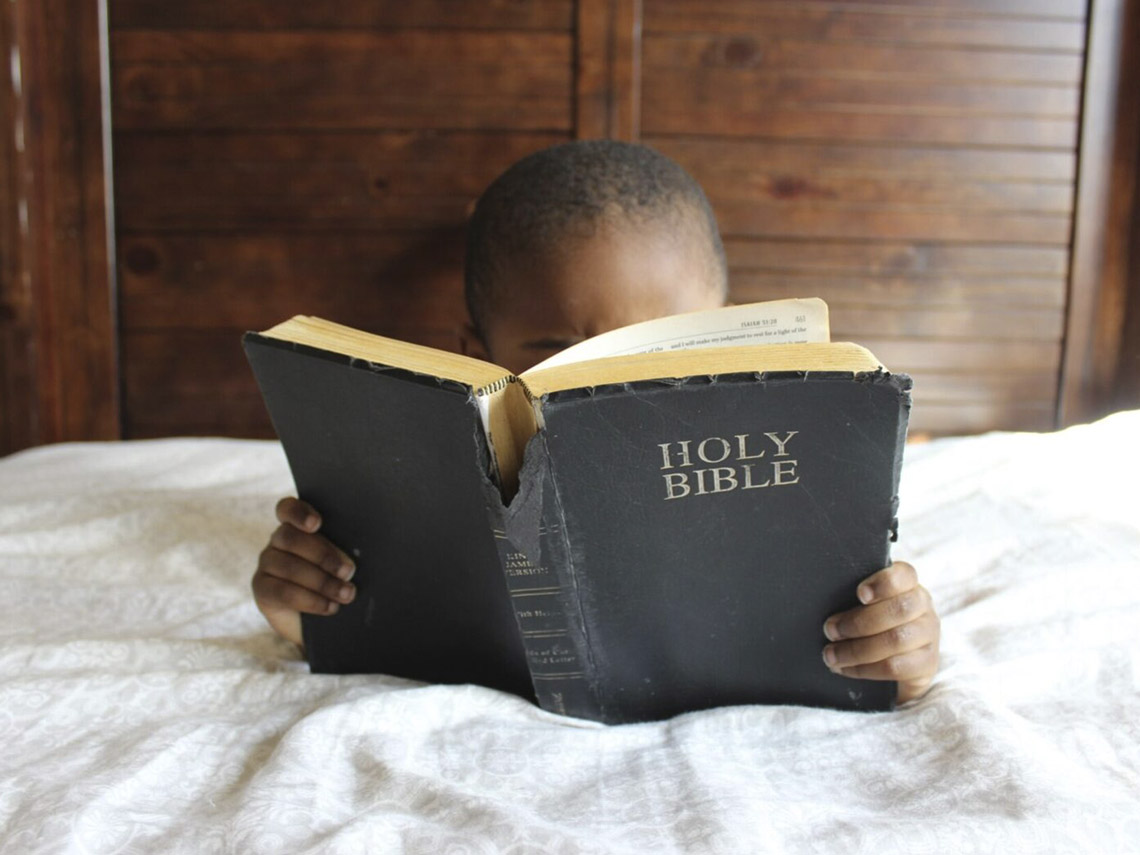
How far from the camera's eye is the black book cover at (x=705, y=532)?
0.44m

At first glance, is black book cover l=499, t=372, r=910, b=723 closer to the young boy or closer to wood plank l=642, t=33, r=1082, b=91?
the young boy

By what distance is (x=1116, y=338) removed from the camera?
65.4 inches

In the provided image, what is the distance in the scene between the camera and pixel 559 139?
155 cm

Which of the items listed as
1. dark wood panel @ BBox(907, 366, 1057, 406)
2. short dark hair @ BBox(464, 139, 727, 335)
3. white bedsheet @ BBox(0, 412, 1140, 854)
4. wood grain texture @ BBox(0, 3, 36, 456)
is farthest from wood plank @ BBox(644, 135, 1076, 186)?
wood grain texture @ BBox(0, 3, 36, 456)

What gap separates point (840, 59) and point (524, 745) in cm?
140

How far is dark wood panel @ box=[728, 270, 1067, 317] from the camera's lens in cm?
161

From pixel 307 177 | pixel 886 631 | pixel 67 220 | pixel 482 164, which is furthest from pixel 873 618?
pixel 67 220

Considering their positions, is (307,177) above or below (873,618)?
above

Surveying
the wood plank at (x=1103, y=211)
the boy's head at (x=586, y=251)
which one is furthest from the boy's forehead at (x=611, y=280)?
the wood plank at (x=1103, y=211)

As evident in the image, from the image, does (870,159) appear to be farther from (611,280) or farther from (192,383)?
(192,383)

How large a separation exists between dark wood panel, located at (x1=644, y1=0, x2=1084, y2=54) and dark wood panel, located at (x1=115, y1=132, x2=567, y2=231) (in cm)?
29

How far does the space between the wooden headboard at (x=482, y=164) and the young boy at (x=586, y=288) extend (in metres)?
0.64

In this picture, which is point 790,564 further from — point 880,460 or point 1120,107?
point 1120,107

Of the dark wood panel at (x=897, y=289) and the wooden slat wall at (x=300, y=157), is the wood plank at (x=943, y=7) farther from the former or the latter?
the dark wood panel at (x=897, y=289)
